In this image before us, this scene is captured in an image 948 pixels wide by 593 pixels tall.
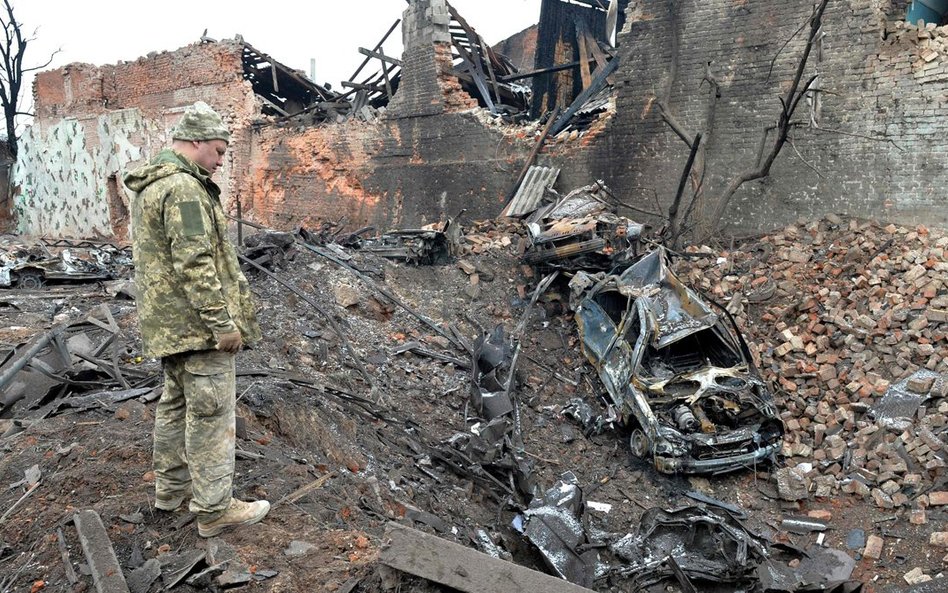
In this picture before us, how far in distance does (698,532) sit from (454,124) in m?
10.4

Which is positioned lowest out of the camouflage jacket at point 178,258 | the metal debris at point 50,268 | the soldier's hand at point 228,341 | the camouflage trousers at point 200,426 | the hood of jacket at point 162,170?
the metal debris at point 50,268

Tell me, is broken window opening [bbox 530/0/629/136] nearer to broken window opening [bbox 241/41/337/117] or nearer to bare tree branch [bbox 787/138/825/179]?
bare tree branch [bbox 787/138/825/179]

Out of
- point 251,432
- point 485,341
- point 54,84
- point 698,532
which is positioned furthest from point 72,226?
point 698,532

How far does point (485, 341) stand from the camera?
7688 millimetres

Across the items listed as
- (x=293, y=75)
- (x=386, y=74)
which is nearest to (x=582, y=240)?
(x=386, y=74)

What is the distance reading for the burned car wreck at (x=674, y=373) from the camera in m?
5.94

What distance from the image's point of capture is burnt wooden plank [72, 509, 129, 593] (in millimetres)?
2842

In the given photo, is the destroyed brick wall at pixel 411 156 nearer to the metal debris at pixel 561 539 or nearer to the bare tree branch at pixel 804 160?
the bare tree branch at pixel 804 160

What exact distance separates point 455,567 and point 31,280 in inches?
356

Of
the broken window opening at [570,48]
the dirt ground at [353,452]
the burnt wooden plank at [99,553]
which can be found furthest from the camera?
the broken window opening at [570,48]

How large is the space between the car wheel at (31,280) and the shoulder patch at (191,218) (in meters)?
7.88

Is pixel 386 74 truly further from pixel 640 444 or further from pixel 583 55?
pixel 640 444

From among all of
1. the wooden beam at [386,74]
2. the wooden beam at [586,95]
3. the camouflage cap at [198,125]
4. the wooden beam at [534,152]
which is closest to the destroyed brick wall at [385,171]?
the wooden beam at [534,152]

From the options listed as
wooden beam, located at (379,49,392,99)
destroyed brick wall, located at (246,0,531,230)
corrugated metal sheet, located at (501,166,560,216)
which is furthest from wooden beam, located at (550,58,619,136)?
wooden beam, located at (379,49,392,99)
